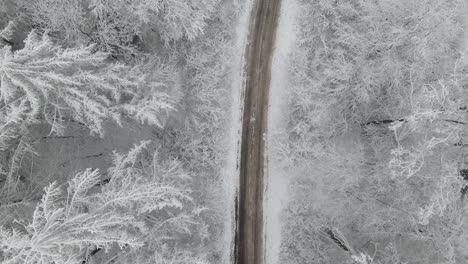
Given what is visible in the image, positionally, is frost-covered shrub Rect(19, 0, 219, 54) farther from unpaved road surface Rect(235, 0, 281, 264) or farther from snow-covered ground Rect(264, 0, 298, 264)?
snow-covered ground Rect(264, 0, 298, 264)

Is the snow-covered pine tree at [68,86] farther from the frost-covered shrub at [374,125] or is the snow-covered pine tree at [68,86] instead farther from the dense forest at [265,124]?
the frost-covered shrub at [374,125]

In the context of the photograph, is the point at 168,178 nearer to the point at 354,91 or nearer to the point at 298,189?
the point at 298,189

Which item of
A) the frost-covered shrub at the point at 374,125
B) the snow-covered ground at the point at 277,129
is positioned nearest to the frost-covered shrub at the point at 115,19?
the snow-covered ground at the point at 277,129

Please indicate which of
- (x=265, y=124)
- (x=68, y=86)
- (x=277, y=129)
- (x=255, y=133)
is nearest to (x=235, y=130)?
(x=255, y=133)

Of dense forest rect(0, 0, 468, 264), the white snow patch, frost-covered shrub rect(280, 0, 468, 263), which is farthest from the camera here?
the white snow patch

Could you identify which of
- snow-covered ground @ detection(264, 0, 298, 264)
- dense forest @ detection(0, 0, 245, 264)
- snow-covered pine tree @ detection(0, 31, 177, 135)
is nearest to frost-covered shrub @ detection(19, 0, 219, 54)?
dense forest @ detection(0, 0, 245, 264)

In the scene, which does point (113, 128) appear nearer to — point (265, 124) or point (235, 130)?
point (235, 130)
